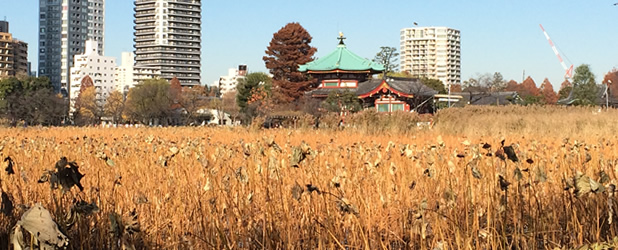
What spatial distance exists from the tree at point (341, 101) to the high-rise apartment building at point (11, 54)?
244 feet

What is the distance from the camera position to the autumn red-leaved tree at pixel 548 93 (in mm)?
87162

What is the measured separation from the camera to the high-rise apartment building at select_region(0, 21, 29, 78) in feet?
330

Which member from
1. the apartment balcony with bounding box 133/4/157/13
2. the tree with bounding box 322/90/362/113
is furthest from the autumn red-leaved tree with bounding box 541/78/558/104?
the apartment balcony with bounding box 133/4/157/13

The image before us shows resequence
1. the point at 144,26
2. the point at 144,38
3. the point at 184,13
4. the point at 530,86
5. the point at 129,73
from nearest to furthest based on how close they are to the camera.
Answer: the point at 530,86 < the point at 129,73 < the point at 184,13 < the point at 144,38 < the point at 144,26

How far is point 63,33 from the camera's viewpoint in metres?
133

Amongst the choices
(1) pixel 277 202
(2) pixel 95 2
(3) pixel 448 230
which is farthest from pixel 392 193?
(2) pixel 95 2

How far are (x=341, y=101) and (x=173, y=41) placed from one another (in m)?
89.1

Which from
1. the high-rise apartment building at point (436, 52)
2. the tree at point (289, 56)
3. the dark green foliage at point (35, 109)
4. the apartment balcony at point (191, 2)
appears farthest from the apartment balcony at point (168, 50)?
the tree at point (289, 56)

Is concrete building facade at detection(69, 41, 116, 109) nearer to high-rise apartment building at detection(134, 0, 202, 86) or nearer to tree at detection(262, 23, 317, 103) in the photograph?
high-rise apartment building at detection(134, 0, 202, 86)

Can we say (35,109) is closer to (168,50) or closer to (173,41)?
(168,50)

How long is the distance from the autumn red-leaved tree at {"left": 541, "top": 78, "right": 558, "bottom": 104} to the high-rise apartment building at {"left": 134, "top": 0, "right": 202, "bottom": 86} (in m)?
54.9

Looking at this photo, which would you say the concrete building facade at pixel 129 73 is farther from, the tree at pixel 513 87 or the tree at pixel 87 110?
the tree at pixel 513 87

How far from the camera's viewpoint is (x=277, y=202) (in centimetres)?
418

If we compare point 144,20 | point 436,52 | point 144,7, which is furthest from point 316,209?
point 436,52
